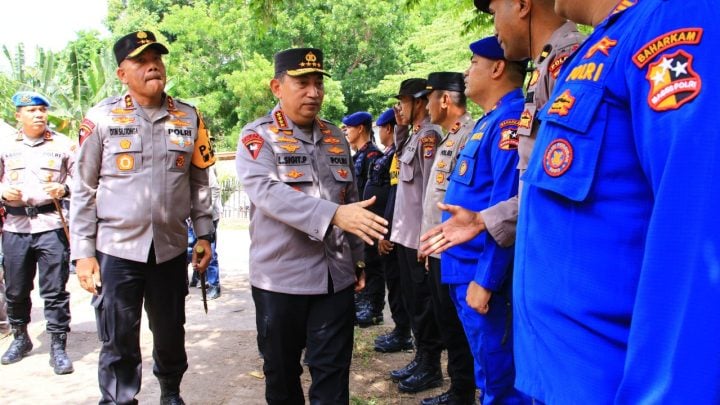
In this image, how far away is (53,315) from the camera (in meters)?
5.00

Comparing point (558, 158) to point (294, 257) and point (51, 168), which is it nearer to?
point (294, 257)

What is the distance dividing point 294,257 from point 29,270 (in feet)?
11.3

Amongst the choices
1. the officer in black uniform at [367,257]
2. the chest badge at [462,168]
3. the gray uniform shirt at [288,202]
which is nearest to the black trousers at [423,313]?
the gray uniform shirt at [288,202]

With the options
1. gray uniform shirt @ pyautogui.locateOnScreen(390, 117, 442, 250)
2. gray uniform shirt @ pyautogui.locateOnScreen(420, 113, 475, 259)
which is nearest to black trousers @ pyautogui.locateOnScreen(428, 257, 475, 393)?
gray uniform shirt @ pyautogui.locateOnScreen(420, 113, 475, 259)

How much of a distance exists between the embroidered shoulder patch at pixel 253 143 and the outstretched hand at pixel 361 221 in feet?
2.15

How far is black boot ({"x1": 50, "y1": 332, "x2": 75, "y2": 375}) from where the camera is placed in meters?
4.71

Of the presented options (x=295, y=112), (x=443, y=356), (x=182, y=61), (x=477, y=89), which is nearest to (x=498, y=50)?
(x=477, y=89)

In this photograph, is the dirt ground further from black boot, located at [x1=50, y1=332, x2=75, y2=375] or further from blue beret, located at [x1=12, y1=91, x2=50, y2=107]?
blue beret, located at [x1=12, y1=91, x2=50, y2=107]

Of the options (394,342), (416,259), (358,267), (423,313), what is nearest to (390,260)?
(394,342)

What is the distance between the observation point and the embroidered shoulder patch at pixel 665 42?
96cm

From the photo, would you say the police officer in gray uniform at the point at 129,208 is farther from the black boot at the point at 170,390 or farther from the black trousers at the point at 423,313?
the black trousers at the point at 423,313

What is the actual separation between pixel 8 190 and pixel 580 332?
5276 millimetres

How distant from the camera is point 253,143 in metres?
3.09

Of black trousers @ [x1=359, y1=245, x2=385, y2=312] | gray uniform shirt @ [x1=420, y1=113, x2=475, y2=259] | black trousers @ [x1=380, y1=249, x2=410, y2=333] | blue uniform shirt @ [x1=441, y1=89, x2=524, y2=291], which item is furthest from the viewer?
black trousers @ [x1=359, y1=245, x2=385, y2=312]
